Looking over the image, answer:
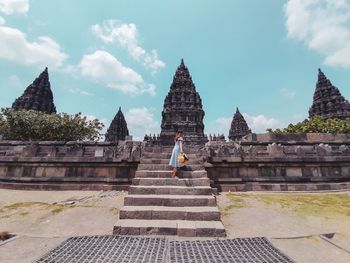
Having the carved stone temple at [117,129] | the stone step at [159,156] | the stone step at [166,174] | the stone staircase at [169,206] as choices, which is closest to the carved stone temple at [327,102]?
the stone step at [159,156]

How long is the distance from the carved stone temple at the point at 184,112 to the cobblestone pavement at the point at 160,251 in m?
35.6

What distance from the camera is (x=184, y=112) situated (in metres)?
43.1

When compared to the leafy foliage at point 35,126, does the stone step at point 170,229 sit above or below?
below

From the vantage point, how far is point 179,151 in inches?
268

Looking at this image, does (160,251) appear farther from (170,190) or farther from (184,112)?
(184,112)

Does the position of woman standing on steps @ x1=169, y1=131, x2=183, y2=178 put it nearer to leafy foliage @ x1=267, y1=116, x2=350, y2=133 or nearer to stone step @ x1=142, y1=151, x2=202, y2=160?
stone step @ x1=142, y1=151, x2=202, y2=160

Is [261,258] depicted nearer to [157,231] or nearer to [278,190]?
[157,231]

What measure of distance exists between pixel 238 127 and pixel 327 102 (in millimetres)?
22817

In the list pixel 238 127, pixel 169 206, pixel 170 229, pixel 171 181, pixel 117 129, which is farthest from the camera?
pixel 238 127

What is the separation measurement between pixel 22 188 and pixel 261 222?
902 centimetres

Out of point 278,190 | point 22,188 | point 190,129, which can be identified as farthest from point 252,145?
point 190,129

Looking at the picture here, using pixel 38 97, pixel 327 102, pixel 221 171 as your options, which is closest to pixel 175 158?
pixel 221 171

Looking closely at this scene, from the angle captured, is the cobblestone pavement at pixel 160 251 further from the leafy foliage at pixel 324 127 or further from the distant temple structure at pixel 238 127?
the distant temple structure at pixel 238 127

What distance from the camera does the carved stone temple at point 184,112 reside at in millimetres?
41625
